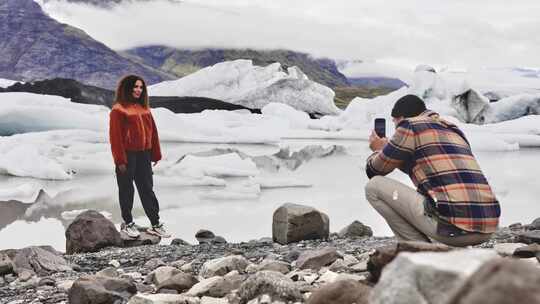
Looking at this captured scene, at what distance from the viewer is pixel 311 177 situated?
16828mm

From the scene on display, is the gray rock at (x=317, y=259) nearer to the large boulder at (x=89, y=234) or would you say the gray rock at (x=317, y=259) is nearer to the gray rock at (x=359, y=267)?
the gray rock at (x=359, y=267)

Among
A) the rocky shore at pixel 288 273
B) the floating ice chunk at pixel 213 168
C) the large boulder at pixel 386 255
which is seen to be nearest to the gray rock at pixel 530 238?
the rocky shore at pixel 288 273

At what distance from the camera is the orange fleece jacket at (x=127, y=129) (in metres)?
6.07

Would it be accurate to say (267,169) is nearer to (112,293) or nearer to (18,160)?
(18,160)

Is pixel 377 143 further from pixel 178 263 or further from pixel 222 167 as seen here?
pixel 222 167

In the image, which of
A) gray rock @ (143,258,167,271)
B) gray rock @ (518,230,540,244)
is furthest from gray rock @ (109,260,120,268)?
gray rock @ (518,230,540,244)

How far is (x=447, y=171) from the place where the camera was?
3180mm

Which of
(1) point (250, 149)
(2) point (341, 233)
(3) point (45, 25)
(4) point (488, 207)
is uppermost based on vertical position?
(3) point (45, 25)

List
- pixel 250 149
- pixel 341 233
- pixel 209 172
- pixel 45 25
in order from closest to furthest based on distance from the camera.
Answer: pixel 341 233 < pixel 209 172 < pixel 250 149 < pixel 45 25

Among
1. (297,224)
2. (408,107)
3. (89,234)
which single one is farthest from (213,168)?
(408,107)

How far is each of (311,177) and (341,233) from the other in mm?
10301

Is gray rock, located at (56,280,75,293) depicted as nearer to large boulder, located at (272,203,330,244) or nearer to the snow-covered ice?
large boulder, located at (272,203,330,244)

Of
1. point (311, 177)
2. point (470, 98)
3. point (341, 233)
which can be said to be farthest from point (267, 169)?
point (470, 98)

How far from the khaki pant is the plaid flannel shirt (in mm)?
102
